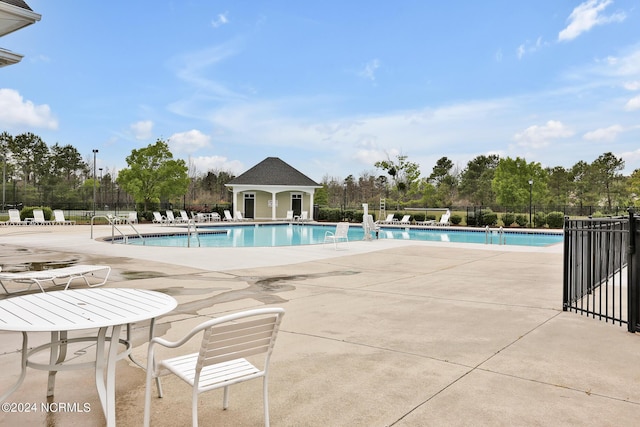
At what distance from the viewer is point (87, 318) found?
2.69 metres

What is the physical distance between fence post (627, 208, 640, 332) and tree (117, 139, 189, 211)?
31494 mm

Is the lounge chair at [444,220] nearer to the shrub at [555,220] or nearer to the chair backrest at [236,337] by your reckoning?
the shrub at [555,220]

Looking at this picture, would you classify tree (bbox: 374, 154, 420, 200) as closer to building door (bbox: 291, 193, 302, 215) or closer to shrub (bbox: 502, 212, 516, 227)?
building door (bbox: 291, 193, 302, 215)

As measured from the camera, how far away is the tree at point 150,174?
32.3 metres

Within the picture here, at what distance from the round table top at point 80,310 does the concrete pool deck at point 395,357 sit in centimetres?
63

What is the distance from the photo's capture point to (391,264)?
10.2 metres

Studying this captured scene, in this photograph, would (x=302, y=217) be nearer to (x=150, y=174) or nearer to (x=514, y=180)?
(x=150, y=174)

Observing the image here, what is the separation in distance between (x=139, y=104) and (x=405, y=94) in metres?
22.7

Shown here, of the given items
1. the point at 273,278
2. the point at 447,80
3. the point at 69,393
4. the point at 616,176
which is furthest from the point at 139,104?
the point at 616,176

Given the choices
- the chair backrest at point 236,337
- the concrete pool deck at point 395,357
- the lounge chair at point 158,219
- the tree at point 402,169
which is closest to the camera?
the chair backrest at point 236,337

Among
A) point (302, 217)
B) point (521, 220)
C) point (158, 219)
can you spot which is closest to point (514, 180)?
point (521, 220)

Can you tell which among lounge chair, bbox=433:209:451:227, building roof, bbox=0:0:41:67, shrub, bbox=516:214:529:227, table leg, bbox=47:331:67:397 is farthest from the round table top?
shrub, bbox=516:214:529:227

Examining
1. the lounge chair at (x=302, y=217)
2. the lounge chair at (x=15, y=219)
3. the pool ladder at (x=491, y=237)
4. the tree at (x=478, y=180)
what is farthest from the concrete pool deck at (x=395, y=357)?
the tree at (x=478, y=180)

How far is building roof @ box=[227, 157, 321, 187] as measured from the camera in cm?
3466
